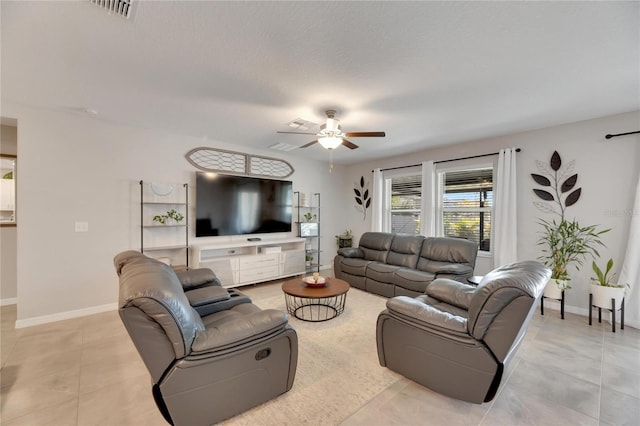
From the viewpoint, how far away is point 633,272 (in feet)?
10.1

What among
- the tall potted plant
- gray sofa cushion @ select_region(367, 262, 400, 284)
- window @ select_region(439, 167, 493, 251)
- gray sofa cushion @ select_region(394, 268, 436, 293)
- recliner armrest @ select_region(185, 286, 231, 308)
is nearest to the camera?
recliner armrest @ select_region(185, 286, 231, 308)

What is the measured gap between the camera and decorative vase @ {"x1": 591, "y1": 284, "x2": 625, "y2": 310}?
3.01 metres

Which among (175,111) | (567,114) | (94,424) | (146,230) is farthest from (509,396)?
(146,230)

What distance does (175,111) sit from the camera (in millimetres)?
3225

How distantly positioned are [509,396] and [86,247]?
488 centimetres

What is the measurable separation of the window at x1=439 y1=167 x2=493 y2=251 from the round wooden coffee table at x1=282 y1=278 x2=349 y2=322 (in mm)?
2653

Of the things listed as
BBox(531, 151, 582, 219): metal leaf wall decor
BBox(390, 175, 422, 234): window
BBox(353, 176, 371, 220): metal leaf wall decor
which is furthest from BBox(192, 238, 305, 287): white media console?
BBox(531, 151, 582, 219): metal leaf wall decor

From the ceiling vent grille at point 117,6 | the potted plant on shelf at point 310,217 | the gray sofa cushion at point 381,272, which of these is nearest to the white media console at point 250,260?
the potted plant on shelf at point 310,217

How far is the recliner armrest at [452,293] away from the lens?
2.38 metres

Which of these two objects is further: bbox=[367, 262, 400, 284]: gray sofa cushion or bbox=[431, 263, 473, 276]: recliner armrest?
bbox=[367, 262, 400, 284]: gray sofa cushion

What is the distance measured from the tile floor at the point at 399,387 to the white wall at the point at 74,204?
551 millimetres

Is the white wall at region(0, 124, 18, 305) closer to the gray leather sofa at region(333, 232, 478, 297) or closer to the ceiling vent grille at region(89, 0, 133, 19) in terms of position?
the ceiling vent grille at region(89, 0, 133, 19)

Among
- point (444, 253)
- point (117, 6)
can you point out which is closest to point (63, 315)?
point (117, 6)

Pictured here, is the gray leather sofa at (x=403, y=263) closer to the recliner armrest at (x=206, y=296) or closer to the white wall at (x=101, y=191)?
the white wall at (x=101, y=191)
